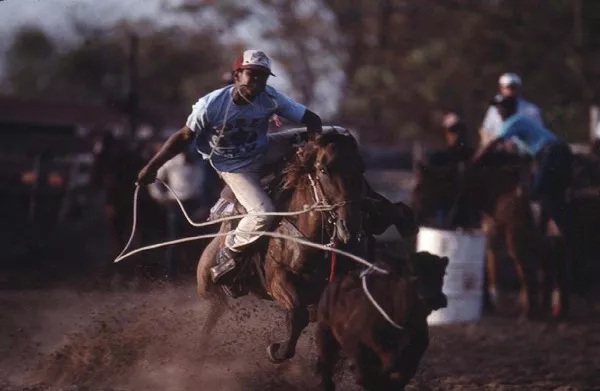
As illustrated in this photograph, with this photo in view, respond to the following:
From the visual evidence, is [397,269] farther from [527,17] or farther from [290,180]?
[527,17]

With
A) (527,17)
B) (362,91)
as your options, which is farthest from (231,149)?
(362,91)

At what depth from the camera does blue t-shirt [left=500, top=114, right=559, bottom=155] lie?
1260 cm

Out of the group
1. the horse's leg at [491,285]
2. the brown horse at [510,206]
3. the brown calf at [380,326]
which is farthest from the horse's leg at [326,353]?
the horse's leg at [491,285]

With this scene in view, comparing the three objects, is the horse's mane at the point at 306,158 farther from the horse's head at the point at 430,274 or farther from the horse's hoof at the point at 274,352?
the horse's hoof at the point at 274,352

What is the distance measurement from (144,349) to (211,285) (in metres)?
0.89

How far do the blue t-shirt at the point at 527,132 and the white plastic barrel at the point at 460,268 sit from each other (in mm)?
1225

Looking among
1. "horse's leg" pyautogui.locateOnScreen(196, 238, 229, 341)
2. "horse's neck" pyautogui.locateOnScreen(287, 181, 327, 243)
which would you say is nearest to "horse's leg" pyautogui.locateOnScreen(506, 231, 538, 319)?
"horse's leg" pyautogui.locateOnScreen(196, 238, 229, 341)

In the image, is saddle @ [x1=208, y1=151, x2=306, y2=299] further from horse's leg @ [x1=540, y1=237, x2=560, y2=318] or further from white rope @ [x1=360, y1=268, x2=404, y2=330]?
horse's leg @ [x1=540, y1=237, x2=560, y2=318]

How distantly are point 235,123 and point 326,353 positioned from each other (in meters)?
1.88

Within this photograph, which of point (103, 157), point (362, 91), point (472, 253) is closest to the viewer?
point (472, 253)

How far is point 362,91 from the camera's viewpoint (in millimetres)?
33312

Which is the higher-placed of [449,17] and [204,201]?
[449,17]

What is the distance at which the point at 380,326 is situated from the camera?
21.3 feet

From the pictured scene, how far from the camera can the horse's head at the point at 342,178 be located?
7016 mm
